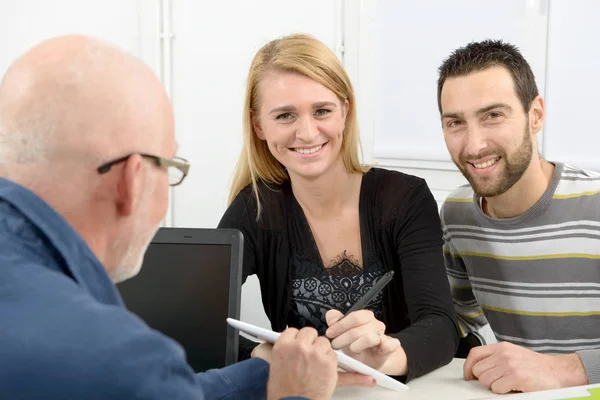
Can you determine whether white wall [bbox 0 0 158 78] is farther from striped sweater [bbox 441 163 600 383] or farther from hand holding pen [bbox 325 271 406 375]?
hand holding pen [bbox 325 271 406 375]

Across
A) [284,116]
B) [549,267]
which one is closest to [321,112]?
[284,116]

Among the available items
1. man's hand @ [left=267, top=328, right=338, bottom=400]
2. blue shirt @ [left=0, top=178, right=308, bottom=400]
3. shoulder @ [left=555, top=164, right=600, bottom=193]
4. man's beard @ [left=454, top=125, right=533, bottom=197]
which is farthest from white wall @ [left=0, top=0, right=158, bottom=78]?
blue shirt @ [left=0, top=178, right=308, bottom=400]

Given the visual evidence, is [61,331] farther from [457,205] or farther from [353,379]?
[457,205]

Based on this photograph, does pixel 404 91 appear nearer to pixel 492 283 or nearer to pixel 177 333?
pixel 492 283

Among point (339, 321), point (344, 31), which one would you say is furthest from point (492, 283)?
point (344, 31)

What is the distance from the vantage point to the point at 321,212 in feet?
5.83

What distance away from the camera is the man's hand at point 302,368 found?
42.6 inches

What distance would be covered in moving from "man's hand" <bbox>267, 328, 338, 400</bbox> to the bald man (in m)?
0.32

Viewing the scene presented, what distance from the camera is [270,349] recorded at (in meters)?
1.22

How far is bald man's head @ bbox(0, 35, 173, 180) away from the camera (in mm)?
758

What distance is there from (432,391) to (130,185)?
0.73 m

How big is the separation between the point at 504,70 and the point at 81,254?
1.22 metres

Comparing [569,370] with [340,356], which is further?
[569,370]

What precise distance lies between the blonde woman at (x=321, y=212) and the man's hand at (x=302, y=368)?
1.63 feet
